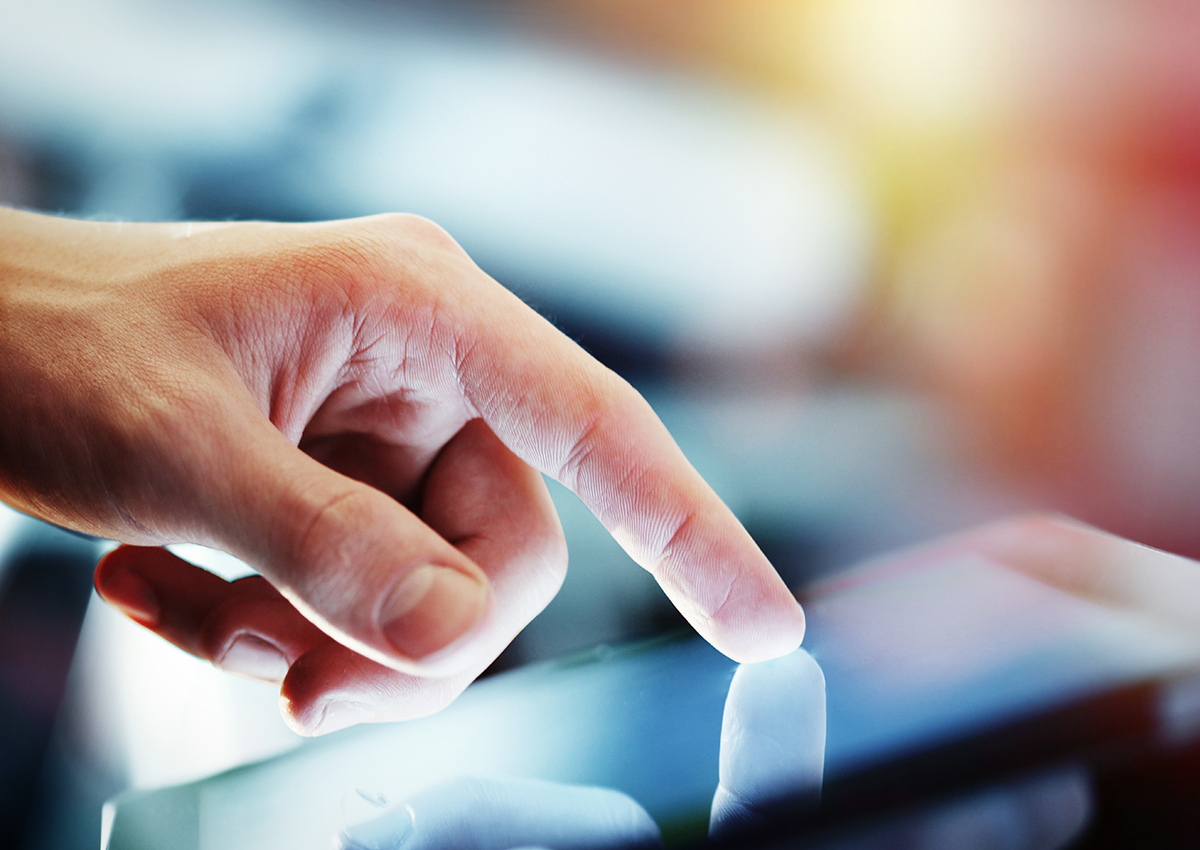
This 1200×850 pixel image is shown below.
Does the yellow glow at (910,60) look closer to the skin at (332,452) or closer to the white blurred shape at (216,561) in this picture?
the skin at (332,452)

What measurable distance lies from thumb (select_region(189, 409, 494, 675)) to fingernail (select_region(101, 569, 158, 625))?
303 millimetres

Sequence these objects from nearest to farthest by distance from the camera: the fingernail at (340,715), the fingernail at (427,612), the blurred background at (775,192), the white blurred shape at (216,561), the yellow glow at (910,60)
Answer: the fingernail at (427,612), the fingernail at (340,715), the white blurred shape at (216,561), the blurred background at (775,192), the yellow glow at (910,60)

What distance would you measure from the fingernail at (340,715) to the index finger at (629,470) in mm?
212

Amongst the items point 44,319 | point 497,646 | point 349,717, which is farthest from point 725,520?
point 44,319

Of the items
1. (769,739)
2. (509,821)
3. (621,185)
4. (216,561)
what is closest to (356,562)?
(509,821)

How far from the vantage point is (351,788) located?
43cm

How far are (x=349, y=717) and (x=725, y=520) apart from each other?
0.29 metres

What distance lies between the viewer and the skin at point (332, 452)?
0.33 meters

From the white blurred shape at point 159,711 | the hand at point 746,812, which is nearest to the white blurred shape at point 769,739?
the hand at point 746,812

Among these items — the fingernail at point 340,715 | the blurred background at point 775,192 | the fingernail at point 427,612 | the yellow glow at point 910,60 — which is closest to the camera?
the fingernail at point 427,612

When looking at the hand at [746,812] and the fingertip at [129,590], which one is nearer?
the hand at [746,812]

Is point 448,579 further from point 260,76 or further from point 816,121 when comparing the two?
point 816,121

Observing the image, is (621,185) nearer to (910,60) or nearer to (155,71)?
(910,60)

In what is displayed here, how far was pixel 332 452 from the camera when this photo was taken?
612mm
